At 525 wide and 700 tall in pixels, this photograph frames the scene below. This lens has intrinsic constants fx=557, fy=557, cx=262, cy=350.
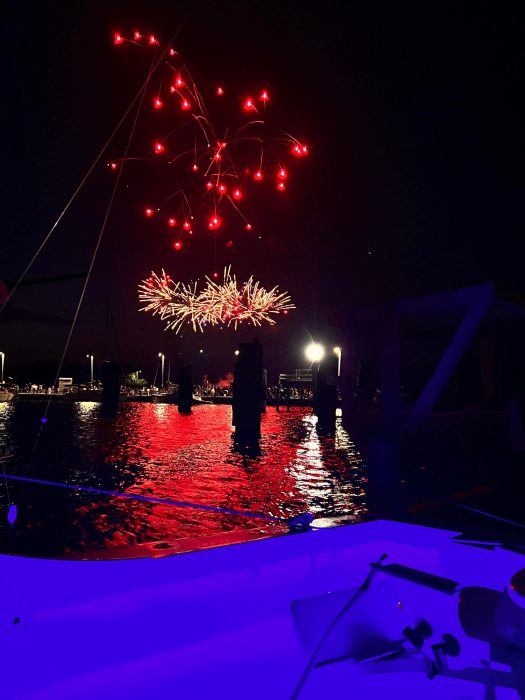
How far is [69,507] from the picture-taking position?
6.57m

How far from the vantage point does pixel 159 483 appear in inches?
315

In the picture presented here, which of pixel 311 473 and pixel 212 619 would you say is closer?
pixel 212 619

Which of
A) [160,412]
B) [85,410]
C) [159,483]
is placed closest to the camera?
[159,483]

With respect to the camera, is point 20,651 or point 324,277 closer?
point 20,651

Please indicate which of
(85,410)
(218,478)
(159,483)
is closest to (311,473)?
(218,478)

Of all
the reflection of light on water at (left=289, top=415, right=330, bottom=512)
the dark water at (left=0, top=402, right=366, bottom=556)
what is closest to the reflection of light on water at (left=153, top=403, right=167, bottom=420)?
the dark water at (left=0, top=402, right=366, bottom=556)

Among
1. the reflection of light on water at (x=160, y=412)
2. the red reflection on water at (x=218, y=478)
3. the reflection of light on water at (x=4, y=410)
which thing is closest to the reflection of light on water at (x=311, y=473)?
the red reflection on water at (x=218, y=478)

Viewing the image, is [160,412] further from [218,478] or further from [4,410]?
[218,478]

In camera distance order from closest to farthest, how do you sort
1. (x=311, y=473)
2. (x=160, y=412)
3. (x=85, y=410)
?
1. (x=311, y=473)
2. (x=160, y=412)
3. (x=85, y=410)

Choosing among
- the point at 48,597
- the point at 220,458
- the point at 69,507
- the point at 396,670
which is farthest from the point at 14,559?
the point at 220,458

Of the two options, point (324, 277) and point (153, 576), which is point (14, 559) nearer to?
point (153, 576)

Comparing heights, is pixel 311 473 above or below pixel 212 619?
below

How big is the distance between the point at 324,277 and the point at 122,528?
22.8 metres

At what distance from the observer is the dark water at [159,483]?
541 cm
